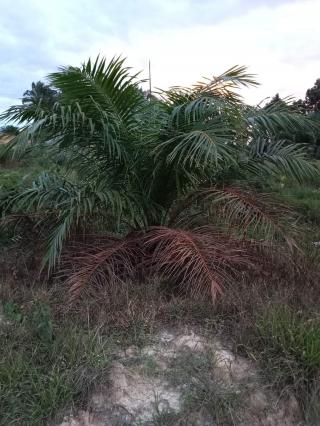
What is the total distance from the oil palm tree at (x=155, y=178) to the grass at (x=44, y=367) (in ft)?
1.87

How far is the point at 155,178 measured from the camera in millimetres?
4316

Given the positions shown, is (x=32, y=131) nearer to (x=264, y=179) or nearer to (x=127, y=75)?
(x=127, y=75)

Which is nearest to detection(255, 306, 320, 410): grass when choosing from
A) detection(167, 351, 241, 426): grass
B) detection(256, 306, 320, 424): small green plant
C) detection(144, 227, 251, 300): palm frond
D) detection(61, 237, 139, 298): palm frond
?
detection(256, 306, 320, 424): small green plant

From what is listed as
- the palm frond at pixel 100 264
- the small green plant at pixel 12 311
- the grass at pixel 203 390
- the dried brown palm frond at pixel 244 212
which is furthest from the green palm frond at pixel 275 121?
the small green plant at pixel 12 311

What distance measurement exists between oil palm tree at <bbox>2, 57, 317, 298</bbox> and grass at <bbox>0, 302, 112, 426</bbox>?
570 millimetres

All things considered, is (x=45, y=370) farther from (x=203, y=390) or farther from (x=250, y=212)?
(x=250, y=212)

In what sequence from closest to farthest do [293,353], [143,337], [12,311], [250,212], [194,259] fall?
[293,353] → [143,337] → [12,311] → [194,259] → [250,212]

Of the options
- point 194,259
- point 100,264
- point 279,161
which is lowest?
point 100,264

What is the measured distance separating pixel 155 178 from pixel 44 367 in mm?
2079

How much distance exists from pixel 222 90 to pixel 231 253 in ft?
4.80

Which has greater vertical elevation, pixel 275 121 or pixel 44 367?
pixel 275 121

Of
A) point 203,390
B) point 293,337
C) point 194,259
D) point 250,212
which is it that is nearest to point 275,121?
point 250,212

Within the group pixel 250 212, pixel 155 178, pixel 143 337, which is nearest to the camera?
pixel 143 337

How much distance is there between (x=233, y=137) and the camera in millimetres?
4148
